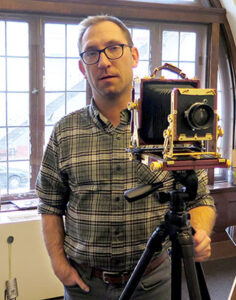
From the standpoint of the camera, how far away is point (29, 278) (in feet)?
8.71

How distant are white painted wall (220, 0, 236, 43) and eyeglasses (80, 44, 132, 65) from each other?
2457mm

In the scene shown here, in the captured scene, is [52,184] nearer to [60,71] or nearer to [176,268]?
[176,268]

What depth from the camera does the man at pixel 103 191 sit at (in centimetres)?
132

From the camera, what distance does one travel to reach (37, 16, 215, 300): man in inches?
52.0

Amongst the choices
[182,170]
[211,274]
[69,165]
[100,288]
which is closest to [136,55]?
[69,165]

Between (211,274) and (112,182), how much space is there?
2.27 meters

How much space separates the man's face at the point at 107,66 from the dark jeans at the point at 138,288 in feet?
2.03

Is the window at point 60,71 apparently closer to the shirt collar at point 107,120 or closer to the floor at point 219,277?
the floor at point 219,277

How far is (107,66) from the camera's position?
1.30 meters

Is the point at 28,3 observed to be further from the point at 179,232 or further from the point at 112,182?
the point at 179,232

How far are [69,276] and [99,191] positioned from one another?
1.03ft

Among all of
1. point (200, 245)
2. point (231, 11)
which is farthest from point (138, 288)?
point (231, 11)

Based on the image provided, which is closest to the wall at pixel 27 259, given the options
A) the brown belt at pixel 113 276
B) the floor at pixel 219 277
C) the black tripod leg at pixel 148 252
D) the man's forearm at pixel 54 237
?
the floor at pixel 219 277

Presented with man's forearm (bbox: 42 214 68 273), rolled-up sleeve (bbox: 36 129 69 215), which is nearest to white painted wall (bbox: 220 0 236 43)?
rolled-up sleeve (bbox: 36 129 69 215)
